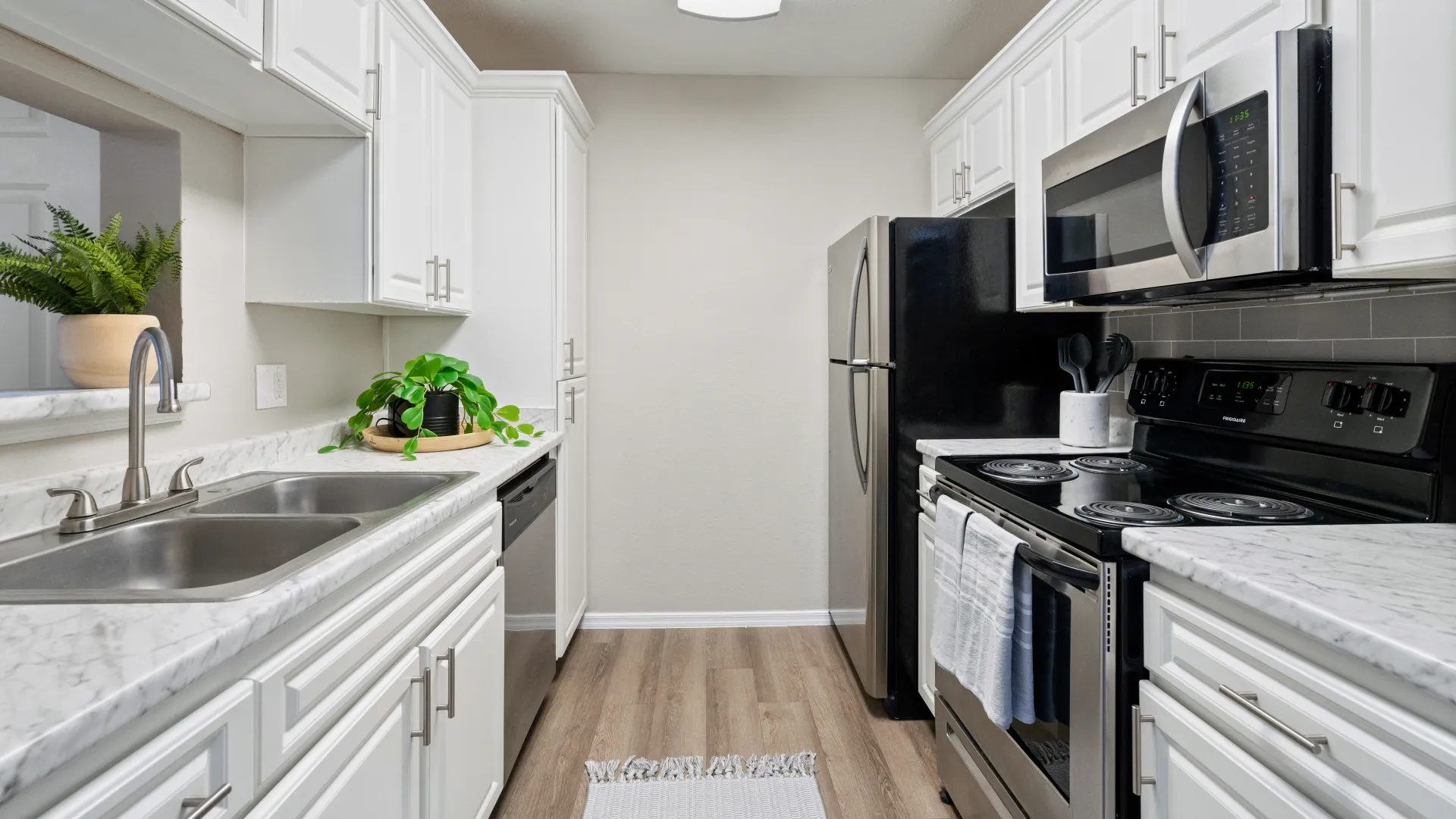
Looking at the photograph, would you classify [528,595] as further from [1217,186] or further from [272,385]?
→ [1217,186]

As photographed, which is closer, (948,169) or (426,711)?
(426,711)

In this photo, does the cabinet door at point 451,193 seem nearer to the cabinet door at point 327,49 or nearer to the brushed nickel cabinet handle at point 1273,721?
the cabinet door at point 327,49

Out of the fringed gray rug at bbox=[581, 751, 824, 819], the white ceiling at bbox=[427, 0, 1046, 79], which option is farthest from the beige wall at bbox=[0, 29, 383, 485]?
the fringed gray rug at bbox=[581, 751, 824, 819]

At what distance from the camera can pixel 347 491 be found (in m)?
1.76

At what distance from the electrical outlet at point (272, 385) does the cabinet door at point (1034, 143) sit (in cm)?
210

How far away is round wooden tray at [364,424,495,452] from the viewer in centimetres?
212

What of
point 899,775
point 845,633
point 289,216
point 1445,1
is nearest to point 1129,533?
point 1445,1

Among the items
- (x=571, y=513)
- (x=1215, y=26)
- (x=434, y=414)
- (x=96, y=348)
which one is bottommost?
(x=571, y=513)

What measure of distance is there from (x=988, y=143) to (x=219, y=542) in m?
2.48

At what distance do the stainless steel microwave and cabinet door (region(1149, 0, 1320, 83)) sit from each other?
0.14 feet

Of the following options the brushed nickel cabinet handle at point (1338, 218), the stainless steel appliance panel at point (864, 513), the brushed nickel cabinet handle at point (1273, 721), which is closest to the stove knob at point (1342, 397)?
the brushed nickel cabinet handle at point (1338, 218)

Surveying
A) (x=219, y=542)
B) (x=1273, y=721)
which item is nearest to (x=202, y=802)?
(x=219, y=542)

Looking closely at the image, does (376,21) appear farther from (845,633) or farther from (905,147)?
(845,633)

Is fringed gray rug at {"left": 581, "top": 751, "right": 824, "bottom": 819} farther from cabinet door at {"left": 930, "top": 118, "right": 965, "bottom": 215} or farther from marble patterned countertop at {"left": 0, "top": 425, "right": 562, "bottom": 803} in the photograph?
cabinet door at {"left": 930, "top": 118, "right": 965, "bottom": 215}
